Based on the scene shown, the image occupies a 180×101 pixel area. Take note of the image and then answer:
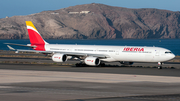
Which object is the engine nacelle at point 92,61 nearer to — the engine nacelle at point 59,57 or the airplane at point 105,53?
the airplane at point 105,53

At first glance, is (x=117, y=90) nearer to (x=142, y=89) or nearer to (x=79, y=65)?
(x=142, y=89)

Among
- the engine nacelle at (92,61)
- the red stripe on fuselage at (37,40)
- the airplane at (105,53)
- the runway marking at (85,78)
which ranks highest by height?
the red stripe on fuselage at (37,40)

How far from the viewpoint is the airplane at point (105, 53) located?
1976 inches

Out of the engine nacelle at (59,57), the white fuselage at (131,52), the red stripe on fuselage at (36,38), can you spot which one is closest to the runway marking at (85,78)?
the white fuselage at (131,52)

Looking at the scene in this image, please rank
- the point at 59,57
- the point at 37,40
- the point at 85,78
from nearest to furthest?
the point at 85,78, the point at 59,57, the point at 37,40

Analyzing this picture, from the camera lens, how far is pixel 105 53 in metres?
54.0

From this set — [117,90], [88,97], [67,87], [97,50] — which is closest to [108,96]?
[88,97]

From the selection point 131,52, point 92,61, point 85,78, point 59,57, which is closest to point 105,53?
point 92,61

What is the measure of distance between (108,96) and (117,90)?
347 cm

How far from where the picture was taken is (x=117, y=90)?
85.1ft

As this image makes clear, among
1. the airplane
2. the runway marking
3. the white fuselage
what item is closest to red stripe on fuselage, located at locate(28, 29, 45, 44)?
the airplane

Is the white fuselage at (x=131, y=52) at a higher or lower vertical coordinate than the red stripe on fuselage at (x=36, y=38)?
lower

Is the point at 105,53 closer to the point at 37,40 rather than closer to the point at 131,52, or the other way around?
the point at 131,52

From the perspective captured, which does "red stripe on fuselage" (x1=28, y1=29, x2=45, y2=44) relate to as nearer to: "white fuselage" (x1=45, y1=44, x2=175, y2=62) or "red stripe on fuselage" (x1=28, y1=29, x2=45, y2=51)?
"red stripe on fuselage" (x1=28, y1=29, x2=45, y2=51)
